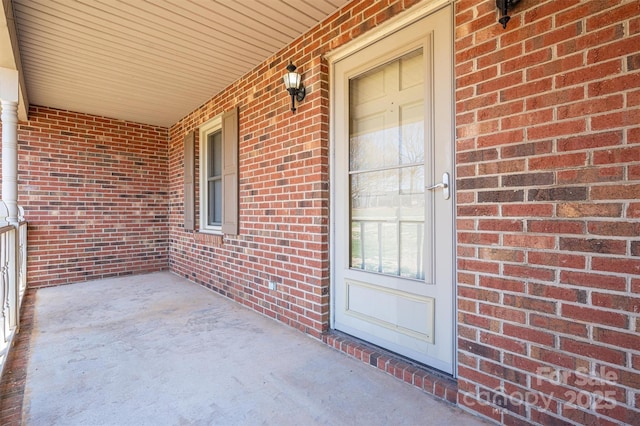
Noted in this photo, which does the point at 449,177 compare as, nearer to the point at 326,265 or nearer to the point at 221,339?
the point at 326,265

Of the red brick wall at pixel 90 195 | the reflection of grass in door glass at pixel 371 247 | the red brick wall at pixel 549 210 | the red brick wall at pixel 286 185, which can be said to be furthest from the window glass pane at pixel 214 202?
the red brick wall at pixel 549 210

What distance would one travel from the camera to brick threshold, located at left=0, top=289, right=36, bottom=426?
5.71ft

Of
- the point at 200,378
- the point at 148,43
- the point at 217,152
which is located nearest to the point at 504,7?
the point at 200,378

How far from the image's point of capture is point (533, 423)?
60.7 inches

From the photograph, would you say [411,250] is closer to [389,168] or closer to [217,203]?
[389,168]

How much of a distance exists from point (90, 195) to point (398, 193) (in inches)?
197

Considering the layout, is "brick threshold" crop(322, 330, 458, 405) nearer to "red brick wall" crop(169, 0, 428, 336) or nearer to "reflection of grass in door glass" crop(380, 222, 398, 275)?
"red brick wall" crop(169, 0, 428, 336)

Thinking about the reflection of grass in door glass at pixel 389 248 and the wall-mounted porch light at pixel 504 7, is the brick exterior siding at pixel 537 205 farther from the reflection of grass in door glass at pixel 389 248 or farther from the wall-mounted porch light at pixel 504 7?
the reflection of grass in door glass at pixel 389 248

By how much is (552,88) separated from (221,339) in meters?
2.75

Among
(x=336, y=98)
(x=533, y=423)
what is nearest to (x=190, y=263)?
(x=336, y=98)

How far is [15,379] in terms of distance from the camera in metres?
2.10

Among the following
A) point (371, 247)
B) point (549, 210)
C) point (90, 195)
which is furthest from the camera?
point (90, 195)

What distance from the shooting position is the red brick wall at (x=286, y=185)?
274 centimetres

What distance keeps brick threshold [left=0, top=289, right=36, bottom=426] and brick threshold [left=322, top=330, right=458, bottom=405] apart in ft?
6.19
